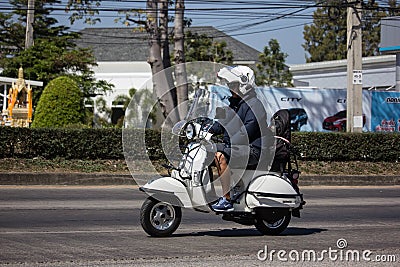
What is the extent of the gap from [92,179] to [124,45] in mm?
42777

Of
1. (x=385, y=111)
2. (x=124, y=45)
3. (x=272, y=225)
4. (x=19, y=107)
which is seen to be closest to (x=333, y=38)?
(x=124, y=45)

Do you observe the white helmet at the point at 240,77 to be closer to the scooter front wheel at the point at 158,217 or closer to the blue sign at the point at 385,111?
the scooter front wheel at the point at 158,217

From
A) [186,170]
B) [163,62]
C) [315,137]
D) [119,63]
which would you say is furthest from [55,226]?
[119,63]

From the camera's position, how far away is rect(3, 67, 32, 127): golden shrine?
92.5 ft

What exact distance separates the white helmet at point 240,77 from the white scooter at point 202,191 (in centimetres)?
47

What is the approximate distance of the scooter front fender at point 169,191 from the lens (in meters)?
9.17

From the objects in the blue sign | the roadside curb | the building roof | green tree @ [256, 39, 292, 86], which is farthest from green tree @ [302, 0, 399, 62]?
the roadside curb

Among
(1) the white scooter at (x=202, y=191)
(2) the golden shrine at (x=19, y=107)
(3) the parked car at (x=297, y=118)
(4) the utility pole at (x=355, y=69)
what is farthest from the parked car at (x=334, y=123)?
(1) the white scooter at (x=202, y=191)

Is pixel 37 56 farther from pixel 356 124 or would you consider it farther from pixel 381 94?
pixel 356 124

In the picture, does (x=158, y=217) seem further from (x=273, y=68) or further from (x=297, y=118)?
(x=273, y=68)

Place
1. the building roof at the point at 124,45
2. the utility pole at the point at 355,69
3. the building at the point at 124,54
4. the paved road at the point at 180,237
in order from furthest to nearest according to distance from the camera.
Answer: the building roof at the point at 124,45 < the building at the point at 124,54 < the utility pole at the point at 355,69 < the paved road at the point at 180,237

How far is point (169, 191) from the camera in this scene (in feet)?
30.1

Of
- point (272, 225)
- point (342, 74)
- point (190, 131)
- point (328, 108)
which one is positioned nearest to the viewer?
point (190, 131)

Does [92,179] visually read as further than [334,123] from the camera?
No
